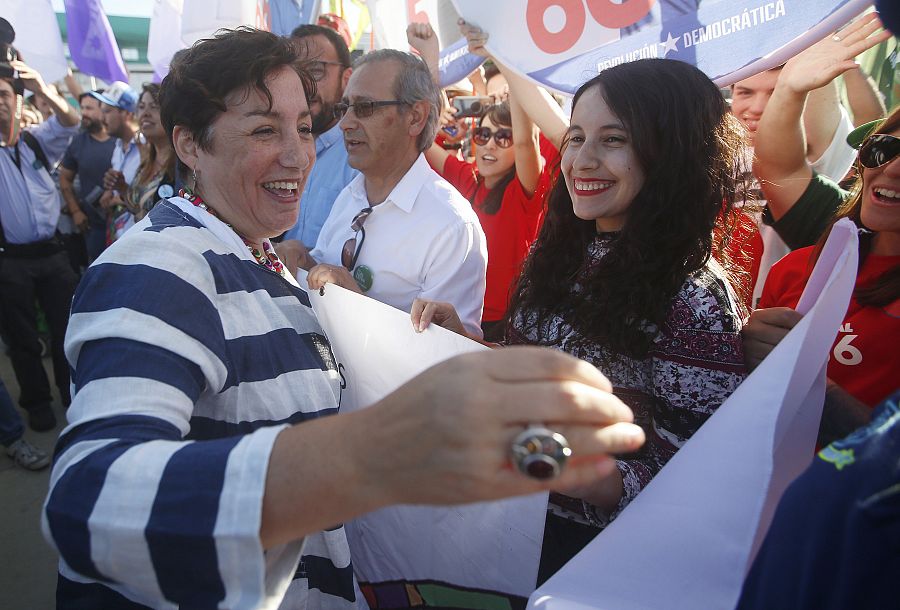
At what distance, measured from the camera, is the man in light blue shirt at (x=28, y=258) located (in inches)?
163

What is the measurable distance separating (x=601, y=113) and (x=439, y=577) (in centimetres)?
127

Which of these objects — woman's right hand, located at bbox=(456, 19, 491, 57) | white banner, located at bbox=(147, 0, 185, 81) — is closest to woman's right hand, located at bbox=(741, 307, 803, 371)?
woman's right hand, located at bbox=(456, 19, 491, 57)

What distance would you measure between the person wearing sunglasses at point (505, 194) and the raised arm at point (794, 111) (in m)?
0.99

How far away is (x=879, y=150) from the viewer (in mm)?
1417

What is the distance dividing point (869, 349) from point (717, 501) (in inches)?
32.9

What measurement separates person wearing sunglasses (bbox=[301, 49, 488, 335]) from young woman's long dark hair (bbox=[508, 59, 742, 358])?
72cm

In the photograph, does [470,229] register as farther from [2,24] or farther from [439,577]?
[2,24]

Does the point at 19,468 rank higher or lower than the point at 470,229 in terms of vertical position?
lower

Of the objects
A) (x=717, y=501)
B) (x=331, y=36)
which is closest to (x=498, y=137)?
(x=331, y=36)

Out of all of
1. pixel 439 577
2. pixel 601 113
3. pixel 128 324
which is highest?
pixel 601 113

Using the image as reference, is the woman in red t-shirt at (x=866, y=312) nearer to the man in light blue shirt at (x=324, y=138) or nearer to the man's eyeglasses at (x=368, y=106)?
the man's eyeglasses at (x=368, y=106)

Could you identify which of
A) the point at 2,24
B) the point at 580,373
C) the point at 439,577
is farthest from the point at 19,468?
the point at 580,373

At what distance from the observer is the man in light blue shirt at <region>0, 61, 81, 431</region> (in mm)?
4129

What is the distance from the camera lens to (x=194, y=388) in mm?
928
